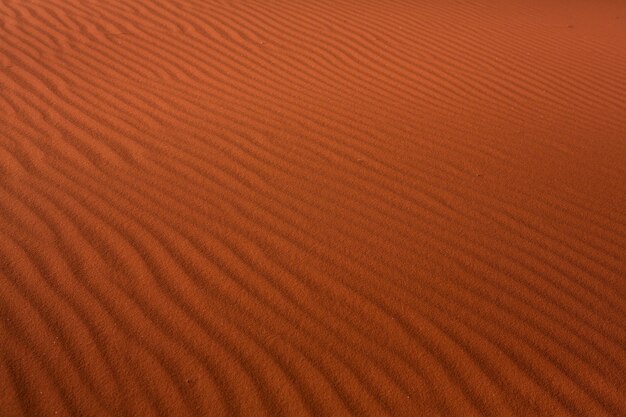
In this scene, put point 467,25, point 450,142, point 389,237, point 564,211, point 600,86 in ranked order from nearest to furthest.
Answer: point 389,237 → point 564,211 → point 450,142 → point 600,86 → point 467,25

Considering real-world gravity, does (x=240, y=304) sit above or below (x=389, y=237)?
below

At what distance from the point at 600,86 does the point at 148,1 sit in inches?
194

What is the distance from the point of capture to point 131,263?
289 centimetres

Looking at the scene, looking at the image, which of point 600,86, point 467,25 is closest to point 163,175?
point 600,86

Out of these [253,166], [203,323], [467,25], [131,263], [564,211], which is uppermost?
[467,25]

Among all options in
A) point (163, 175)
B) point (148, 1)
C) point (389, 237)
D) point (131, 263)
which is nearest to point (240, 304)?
point (131, 263)

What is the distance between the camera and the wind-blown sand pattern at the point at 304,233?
2.39 metres

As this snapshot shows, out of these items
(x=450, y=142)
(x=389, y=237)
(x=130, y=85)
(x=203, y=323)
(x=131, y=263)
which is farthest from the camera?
(x=130, y=85)

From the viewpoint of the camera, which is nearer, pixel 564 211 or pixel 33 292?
pixel 33 292

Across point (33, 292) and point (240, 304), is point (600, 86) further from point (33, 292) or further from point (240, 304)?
point (33, 292)

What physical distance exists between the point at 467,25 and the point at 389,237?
454 centimetres

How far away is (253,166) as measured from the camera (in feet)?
12.3

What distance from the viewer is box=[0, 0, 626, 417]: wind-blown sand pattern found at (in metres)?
2.39

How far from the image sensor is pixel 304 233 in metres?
3.18
